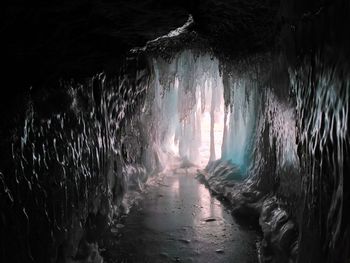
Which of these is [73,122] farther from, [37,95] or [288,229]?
[288,229]

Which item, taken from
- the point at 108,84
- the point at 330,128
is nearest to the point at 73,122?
the point at 108,84

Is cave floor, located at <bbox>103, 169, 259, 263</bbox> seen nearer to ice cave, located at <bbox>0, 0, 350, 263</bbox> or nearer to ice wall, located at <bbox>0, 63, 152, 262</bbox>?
ice cave, located at <bbox>0, 0, 350, 263</bbox>

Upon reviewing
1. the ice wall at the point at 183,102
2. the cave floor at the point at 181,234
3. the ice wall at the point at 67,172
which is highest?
the ice wall at the point at 183,102

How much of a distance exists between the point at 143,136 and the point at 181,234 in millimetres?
5106

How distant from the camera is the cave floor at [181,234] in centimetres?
695

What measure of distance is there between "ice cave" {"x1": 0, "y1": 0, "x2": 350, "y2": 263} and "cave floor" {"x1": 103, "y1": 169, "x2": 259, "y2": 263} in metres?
0.04

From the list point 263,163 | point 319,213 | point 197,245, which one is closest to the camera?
point 319,213

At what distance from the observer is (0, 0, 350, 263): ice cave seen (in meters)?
3.05

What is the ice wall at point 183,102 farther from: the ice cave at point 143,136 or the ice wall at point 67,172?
the ice wall at point 67,172

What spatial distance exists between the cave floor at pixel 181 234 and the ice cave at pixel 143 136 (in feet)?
0.14

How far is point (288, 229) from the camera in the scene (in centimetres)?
608

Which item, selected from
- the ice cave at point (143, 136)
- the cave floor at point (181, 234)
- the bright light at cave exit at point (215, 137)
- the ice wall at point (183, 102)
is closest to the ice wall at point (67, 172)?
the ice cave at point (143, 136)

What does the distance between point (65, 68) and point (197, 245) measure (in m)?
4.31

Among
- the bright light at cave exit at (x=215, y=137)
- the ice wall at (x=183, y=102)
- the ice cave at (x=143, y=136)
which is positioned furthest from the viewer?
the bright light at cave exit at (x=215, y=137)
